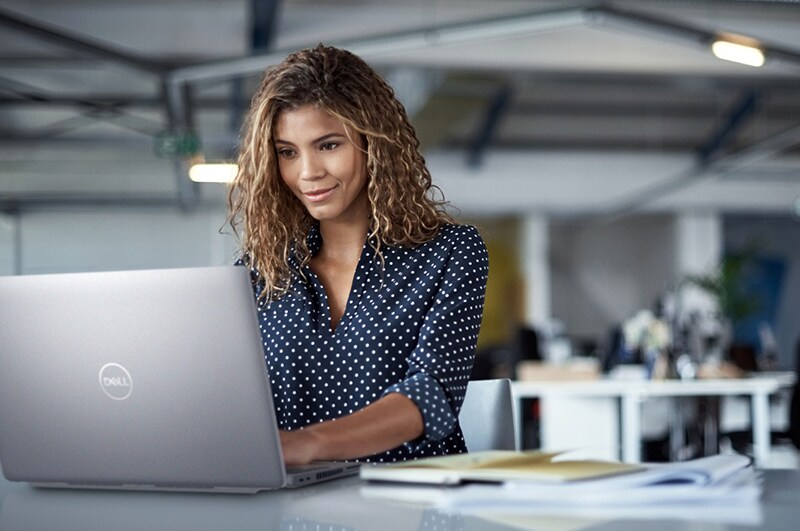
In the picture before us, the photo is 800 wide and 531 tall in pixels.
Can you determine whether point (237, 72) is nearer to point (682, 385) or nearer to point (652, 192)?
point (682, 385)

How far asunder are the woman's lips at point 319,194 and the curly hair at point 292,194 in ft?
0.34

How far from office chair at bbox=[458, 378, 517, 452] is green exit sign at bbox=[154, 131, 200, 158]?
7.34 m

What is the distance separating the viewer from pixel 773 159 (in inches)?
570

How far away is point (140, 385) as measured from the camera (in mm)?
1301

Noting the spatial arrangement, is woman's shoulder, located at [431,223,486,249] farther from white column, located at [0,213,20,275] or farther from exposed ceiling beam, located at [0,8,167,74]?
white column, located at [0,213,20,275]

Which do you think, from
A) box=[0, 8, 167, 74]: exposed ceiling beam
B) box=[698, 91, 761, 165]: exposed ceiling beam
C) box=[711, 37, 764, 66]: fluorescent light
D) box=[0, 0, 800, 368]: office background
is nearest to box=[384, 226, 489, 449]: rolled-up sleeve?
box=[0, 0, 800, 368]: office background

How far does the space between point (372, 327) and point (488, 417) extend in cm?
33

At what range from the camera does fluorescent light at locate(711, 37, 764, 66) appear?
6285mm

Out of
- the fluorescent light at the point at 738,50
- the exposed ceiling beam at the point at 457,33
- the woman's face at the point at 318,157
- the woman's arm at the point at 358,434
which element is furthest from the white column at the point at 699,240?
the woman's arm at the point at 358,434

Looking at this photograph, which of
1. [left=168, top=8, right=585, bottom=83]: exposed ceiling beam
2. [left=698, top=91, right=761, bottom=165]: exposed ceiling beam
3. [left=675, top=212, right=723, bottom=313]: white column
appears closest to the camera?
[left=168, top=8, right=585, bottom=83]: exposed ceiling beam

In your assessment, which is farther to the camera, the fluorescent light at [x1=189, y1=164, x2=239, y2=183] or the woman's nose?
the fluorescent light at [x1=189, y1=164, x2=239, y2=183]

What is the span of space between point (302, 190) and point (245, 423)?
0.74 meters

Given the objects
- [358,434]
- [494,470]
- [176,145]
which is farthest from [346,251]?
[176,145]

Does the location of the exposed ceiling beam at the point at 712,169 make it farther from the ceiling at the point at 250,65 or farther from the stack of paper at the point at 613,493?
the stack of paper at the point at 613,493
